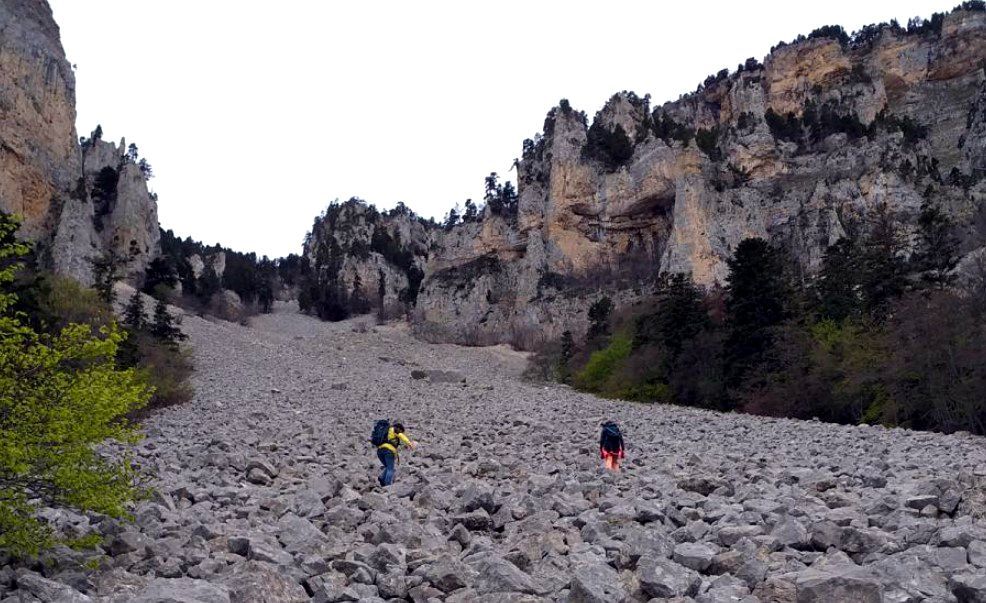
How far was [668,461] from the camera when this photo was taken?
14.7m

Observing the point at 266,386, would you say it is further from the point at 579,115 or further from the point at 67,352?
the point at 579,115

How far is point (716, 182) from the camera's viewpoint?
98188 millimetres

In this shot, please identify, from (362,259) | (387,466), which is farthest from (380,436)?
(362,259)

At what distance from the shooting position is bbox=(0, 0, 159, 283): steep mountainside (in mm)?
73062

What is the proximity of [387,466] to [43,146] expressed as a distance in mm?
84981

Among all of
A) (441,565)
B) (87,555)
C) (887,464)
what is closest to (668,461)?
(887,464)

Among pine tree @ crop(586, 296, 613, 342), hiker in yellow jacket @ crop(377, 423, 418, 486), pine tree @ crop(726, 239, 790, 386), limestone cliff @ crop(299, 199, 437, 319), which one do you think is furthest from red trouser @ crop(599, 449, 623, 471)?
limestone cliff @ crop(299, 199, 437, 319)

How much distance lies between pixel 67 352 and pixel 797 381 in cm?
3308

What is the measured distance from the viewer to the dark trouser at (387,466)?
39.7ft

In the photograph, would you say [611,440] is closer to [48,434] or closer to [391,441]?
[391,441]

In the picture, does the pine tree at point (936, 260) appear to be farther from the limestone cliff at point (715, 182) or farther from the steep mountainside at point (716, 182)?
the steep mountainside at point (716, 182)

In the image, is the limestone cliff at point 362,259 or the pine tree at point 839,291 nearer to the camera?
the pine tree at point 839,291

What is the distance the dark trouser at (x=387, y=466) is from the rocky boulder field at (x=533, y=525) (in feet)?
1.12

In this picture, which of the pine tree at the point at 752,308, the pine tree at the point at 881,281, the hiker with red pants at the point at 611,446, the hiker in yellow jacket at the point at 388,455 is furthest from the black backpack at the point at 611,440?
the pine tree at the point at 752,308
